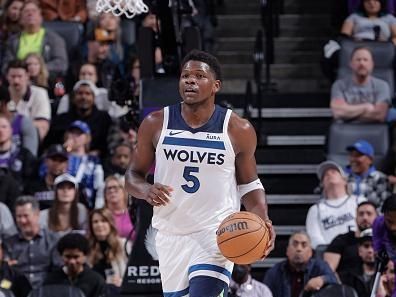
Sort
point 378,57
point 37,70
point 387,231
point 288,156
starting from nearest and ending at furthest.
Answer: point 387,231 < point 288,156 < point 378,57 < point 37,70

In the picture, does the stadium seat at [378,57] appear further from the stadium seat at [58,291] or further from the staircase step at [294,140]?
the stadium seat at [58,291]

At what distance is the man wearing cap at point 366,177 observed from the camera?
13.6 meters

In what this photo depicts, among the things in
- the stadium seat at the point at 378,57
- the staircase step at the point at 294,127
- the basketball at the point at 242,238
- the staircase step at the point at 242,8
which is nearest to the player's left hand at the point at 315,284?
the basketball at the point at 242,238

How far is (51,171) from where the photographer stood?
1415cm

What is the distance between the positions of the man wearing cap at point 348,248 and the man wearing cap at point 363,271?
0.27 feet

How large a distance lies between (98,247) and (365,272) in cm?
257

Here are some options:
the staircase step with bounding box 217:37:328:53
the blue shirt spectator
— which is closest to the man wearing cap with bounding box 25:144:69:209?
the blue shirt spectator

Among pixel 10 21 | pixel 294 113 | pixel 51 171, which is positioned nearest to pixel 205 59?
pixel 51 171

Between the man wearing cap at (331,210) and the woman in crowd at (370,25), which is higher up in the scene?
the woman in crowd at (370,25)

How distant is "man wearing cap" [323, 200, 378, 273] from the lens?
491 inches

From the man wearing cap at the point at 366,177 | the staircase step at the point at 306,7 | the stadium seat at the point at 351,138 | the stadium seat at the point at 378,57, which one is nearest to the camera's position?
the man wearing cap at the point at 366,177

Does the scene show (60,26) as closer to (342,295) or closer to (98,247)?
(98,247)

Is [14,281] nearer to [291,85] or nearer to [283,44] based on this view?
[291,85]

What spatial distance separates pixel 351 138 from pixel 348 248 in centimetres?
236
